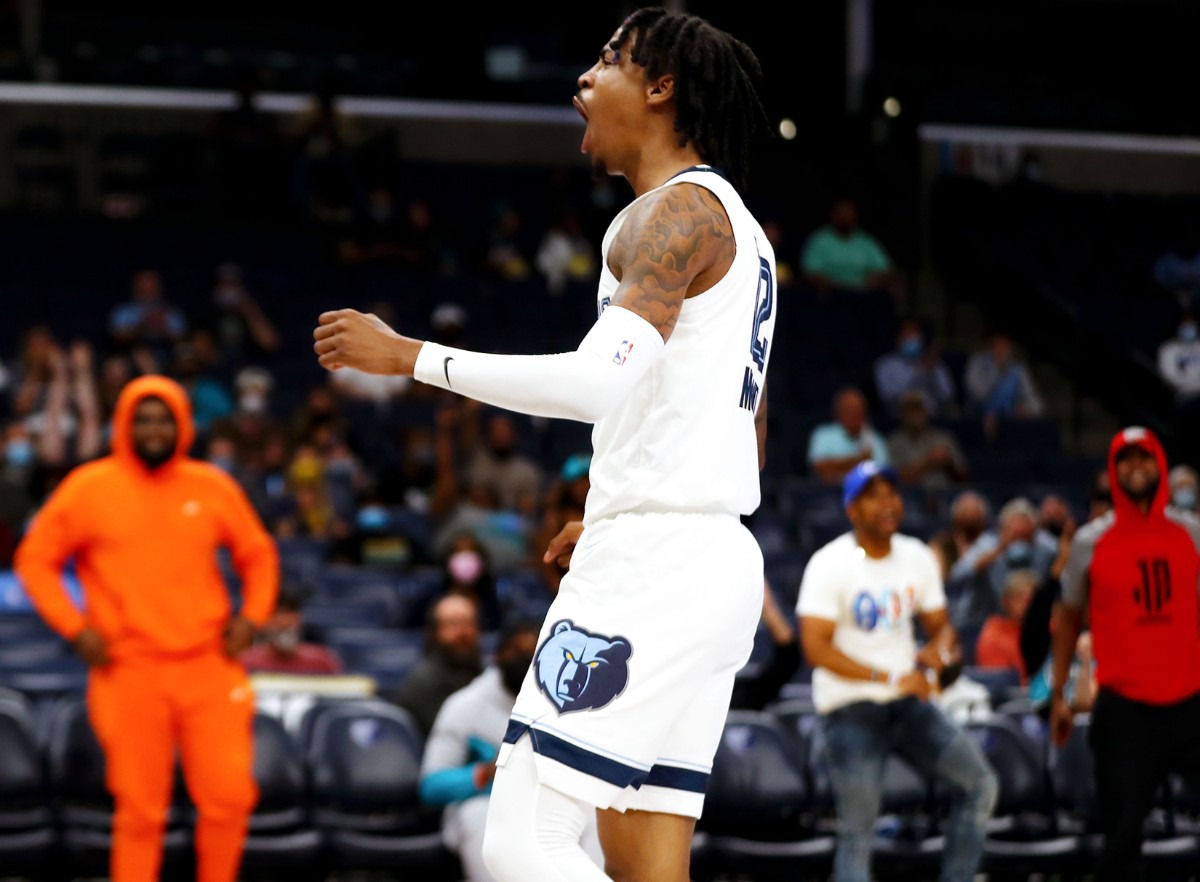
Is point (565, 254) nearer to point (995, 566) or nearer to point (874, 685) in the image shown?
point (995, 566)

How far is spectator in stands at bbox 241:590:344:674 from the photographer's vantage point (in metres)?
8.66

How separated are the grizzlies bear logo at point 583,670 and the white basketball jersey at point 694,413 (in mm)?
235

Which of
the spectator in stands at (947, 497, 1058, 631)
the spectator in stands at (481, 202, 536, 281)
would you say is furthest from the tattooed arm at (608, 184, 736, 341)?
the spectator in stands at (481, 202, 536, 281)

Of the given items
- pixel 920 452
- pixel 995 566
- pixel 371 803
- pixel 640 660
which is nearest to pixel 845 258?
pixel 920 452

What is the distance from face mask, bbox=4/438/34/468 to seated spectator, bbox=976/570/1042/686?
224 inches

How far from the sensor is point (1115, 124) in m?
19.7

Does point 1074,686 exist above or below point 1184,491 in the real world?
below

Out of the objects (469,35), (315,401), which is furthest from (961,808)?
(469,35)

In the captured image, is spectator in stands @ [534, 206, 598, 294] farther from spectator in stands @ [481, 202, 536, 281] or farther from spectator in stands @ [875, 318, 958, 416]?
spectator in stands @ [875, 318, 958, 416]

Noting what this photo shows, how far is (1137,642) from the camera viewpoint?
20.3ft

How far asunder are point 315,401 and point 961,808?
19.9 feet

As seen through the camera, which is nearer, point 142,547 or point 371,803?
point 142,547

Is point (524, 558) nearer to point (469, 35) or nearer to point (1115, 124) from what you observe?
point (469, 35)

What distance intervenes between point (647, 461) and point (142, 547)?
368 centimetres
